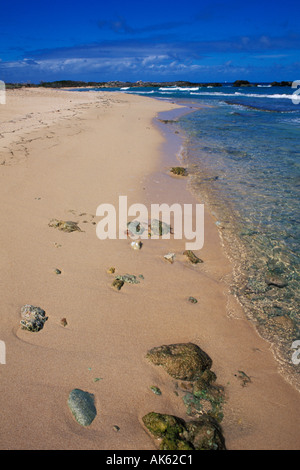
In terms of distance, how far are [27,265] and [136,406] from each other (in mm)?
1954

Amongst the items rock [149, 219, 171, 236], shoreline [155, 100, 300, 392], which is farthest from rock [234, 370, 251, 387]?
rock [149, 219, 171, 236]

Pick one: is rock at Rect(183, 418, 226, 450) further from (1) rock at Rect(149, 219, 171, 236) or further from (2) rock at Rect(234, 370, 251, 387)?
(1) rock at Rect(149, 219, 171, 236)

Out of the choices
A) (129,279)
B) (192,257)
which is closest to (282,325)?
(192,257)

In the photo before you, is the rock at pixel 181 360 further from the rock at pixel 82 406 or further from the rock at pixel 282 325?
the rock at pixel 282 325

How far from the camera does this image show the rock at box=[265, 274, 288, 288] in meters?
3.38

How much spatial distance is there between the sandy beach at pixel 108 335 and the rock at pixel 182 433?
65mm

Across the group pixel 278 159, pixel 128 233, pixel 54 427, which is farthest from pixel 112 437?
pixel 278 159

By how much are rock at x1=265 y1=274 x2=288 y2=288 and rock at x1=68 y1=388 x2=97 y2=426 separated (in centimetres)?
242

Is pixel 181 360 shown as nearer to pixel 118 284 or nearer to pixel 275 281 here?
pixel 118 284

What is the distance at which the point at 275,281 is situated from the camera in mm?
3432

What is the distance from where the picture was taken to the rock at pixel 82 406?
183 cm

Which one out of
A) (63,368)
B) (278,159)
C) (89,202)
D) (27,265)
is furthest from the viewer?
(278,159)
